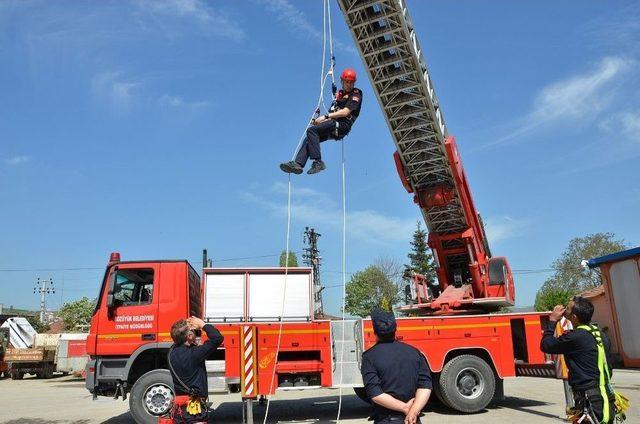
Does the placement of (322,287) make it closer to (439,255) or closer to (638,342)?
(439,255)

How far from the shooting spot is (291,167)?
8516 millimetres

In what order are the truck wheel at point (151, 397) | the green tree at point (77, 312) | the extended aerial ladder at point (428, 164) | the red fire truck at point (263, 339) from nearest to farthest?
the truck wheel at point (151, 397) < the red fire truck at point (263, 339) < the extended aerial ladder at point (428, 164) < the green tree at point (77, 312)

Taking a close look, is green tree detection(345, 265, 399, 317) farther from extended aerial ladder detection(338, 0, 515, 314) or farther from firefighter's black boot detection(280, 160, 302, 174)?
firefighter's black boot detection(280, 160, 302, 174)

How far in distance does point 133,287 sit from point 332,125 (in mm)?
4910

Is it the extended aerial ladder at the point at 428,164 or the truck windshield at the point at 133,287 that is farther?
the truck windshield at the point at 133,287

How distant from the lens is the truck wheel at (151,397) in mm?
9469

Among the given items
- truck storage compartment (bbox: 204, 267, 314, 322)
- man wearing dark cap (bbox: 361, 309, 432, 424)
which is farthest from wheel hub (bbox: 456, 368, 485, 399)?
man wearing dark cap (bbox: 361, 309, 432, 424)

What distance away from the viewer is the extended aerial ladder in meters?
9.74

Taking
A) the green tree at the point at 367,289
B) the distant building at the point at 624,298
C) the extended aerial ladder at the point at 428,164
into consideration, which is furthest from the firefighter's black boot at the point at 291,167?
the green tree at the point at 367,289

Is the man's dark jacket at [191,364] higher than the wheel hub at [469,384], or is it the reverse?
→ the man's dark jacket at [191,364]

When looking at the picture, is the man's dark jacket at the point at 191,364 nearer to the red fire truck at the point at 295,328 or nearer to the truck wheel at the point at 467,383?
the red fire truck at the point at 295,328

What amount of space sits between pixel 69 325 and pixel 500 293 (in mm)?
39390

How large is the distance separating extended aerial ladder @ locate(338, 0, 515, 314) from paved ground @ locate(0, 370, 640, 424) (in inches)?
88.8

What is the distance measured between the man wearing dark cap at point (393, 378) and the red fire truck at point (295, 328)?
566cm
